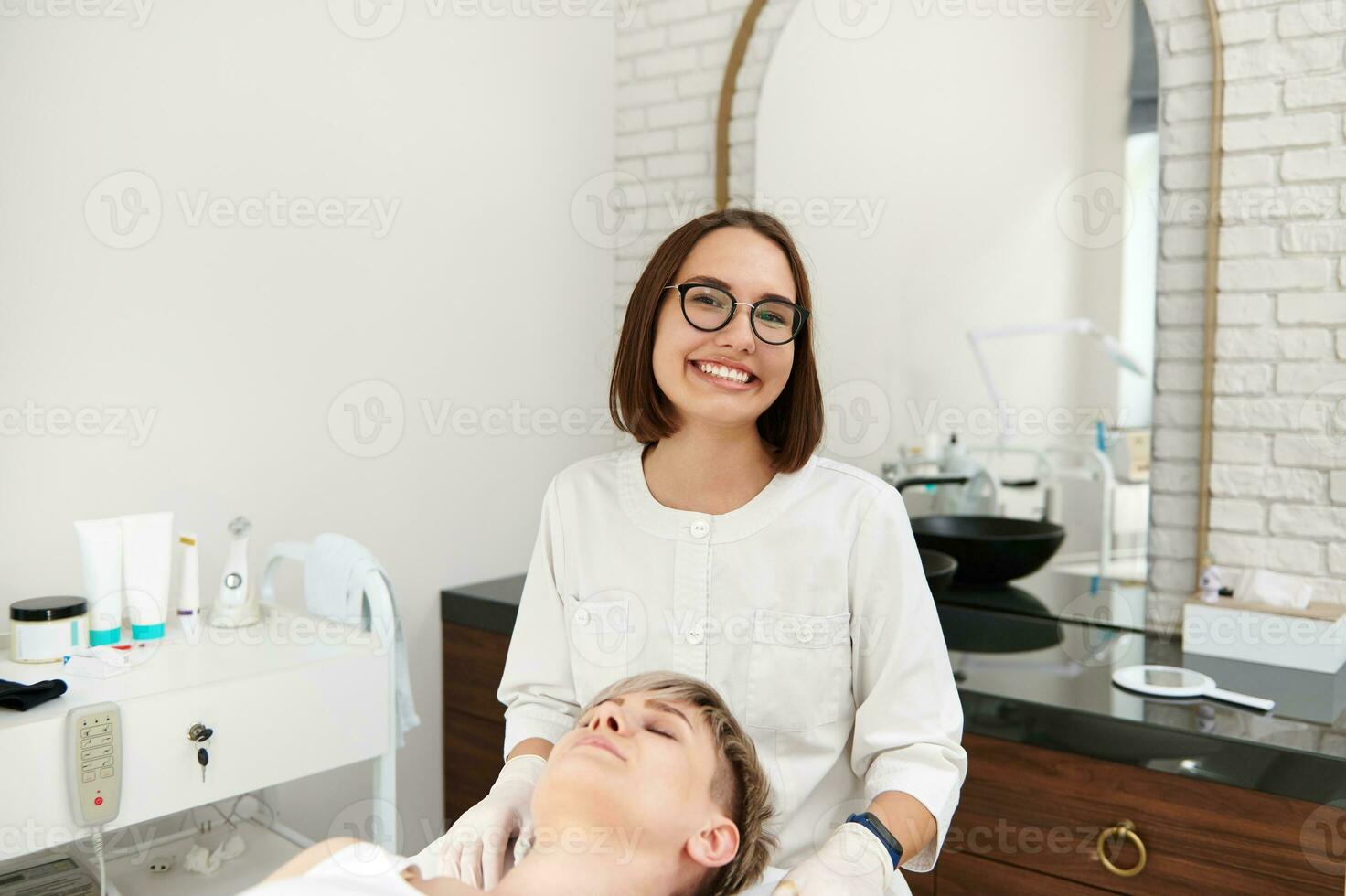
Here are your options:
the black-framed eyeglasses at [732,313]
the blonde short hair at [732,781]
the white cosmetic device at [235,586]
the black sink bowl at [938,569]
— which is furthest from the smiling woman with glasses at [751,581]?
the black sink bowl at [938,569]

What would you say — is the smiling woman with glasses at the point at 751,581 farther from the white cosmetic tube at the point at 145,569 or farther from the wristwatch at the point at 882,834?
the white cosmetic tube at the point at 145,569

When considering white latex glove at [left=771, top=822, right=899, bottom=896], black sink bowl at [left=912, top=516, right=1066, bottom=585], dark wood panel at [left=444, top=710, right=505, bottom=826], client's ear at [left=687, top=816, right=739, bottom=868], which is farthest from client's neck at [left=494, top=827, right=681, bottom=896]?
dark wood panel at [left=444, top=710, right=505, bottom=826]

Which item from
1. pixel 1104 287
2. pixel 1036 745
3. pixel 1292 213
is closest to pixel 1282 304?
pixel 1292 213

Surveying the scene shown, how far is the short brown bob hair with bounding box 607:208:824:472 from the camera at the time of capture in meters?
1.36

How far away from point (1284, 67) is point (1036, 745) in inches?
54.7

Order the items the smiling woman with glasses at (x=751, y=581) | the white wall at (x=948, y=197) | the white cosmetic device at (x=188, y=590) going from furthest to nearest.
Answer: the white wall at (x=948, y=197) → the white cosmetic device at (x=188, y=590) → the smiling woman with glasses at (x=751, y=581)

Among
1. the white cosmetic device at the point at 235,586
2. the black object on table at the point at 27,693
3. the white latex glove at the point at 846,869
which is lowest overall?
the white latex glove at the point at 846,869

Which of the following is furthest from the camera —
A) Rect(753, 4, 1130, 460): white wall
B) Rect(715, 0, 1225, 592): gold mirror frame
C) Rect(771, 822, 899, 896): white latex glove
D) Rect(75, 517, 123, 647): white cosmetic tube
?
Rect(753, 4, 1130, 460): white wall

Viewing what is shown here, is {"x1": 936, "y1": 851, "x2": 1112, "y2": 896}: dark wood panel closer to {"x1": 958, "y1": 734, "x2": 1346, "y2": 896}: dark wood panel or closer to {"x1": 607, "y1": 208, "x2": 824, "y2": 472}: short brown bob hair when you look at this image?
{"x1": 958, "y1": 734, "x2": 1346, "y2": 896}: dark wood panel

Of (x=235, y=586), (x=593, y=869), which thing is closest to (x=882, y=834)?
(x=593, y=869)

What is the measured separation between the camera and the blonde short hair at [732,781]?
117 centimetres

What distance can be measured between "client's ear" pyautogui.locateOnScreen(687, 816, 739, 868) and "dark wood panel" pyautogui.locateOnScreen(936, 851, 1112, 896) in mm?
885

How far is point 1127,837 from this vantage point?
5.59ft

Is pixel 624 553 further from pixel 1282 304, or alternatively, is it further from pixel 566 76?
pixel 566 76
